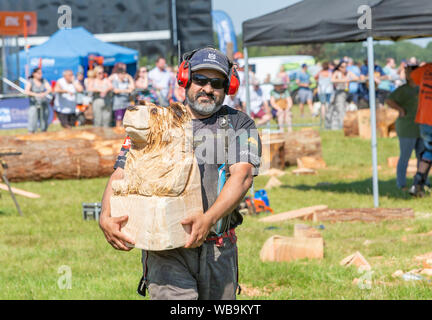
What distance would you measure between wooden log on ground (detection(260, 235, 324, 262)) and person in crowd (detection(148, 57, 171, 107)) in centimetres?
1439

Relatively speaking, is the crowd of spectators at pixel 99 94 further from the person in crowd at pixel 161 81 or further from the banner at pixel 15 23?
the banner at pixel 15 23

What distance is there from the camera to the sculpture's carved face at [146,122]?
11.8 feet

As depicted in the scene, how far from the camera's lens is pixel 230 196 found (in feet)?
12.3

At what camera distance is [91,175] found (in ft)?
53.3

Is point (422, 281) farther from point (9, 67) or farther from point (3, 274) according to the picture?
point (9, 67)

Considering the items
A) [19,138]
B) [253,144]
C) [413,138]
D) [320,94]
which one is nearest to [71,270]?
[253,144]

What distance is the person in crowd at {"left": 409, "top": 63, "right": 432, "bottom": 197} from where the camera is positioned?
1243cm

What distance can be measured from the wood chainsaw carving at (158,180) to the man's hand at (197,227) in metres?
0.03

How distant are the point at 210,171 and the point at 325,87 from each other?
21898 mm

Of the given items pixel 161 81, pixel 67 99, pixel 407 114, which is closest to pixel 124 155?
pixel 407 114

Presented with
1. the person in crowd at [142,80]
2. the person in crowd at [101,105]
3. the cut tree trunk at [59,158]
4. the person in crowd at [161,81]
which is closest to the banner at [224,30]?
the person in crowd at [161,81]

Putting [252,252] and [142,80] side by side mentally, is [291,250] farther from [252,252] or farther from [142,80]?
[142,80]

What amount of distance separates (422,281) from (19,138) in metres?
11.2

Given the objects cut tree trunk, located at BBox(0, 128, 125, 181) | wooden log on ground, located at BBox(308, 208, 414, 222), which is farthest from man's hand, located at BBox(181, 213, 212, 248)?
cut tree trunk, located at BBox(0, 128, 125, 181)
